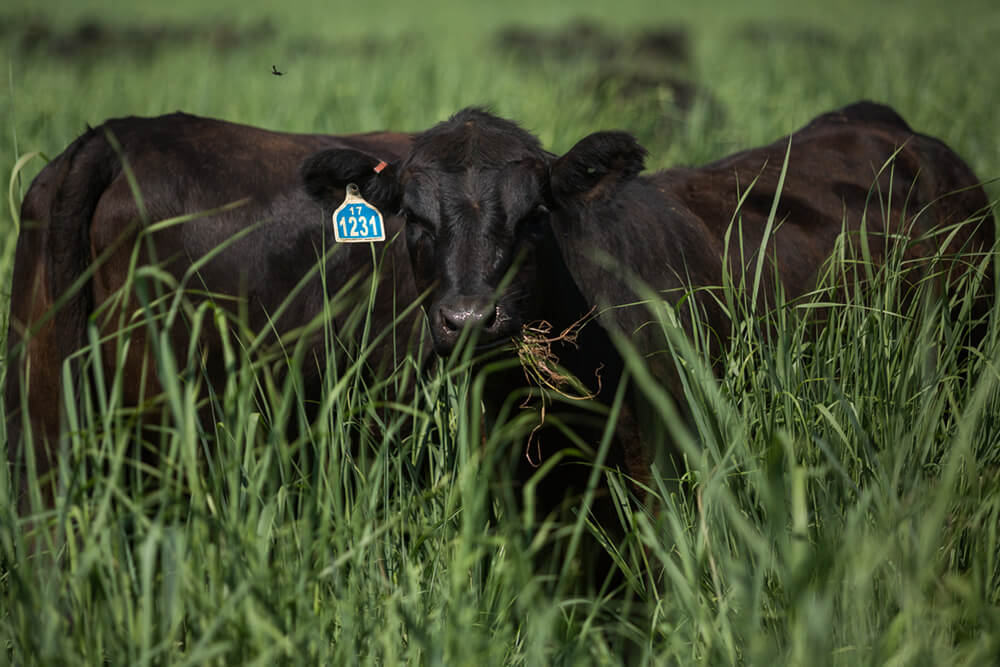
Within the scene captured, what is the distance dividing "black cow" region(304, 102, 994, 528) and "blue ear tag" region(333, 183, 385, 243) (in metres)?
0.05

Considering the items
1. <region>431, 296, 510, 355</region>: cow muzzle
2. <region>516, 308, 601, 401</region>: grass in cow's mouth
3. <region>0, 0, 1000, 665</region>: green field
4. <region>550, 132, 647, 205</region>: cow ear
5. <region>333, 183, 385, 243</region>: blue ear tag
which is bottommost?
<region>0, 0, 1000, 665</region>: green field

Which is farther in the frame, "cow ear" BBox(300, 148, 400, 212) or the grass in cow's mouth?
"cow ear" BBox(300, 148, 400, 212)

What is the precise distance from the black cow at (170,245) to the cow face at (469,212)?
0.59ft

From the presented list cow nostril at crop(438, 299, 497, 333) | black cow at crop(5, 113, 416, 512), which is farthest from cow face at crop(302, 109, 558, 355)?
black cow at crop(5, 113, 416, 512)

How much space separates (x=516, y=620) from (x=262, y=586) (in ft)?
2.95

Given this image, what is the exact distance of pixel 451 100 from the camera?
7.16m

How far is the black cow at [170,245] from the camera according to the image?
337cm

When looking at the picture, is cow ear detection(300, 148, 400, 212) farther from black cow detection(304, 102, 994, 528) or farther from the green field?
the green field

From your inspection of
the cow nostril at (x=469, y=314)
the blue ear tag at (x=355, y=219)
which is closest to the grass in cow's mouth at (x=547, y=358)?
the cow nostril at (x=469, y=314)

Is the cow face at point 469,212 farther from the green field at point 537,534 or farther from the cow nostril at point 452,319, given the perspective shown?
the green field at point 537,534

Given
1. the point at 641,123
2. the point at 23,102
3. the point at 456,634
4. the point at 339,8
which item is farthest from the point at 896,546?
the point at 339,8

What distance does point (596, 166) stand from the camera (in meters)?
3.11

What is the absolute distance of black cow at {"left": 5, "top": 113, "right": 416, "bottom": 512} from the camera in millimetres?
3365

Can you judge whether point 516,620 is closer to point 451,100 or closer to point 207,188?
point 207,188
